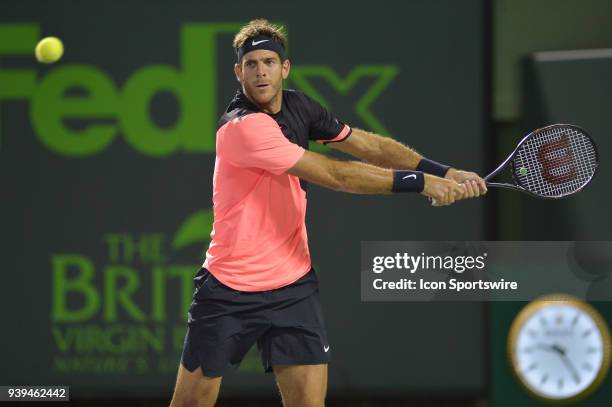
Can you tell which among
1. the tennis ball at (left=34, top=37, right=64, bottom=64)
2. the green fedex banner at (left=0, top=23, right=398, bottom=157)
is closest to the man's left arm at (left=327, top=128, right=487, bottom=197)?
the green fedex banner at (left=0, top=23, right=398, bottom=157)

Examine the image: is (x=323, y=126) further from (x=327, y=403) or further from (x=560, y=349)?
(x=327, y=403)

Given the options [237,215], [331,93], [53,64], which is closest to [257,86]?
[237,215]

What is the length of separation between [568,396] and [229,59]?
2354 mm

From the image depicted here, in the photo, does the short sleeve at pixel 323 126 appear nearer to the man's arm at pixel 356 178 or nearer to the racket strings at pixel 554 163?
the man's arm at pixel 356 178

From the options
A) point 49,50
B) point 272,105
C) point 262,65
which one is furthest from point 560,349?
point 49,50

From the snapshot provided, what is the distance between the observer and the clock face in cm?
488

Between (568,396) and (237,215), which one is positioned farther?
(568,396)

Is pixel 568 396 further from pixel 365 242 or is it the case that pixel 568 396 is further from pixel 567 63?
pixel 567 63

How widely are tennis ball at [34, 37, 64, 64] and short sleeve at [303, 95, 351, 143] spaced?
1.97 m

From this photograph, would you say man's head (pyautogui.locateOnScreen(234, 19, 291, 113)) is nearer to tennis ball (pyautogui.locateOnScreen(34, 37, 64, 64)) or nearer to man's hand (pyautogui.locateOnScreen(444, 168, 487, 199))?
man's hand (pyautogui.locateOnScreen(444, 168, 487, 199))

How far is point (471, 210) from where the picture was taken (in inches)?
216

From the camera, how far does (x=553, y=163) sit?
425 cm

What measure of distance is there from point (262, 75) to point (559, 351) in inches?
83.8

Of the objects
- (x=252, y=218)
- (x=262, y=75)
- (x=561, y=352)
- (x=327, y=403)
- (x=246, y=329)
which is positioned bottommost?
(x=327, y=403)
